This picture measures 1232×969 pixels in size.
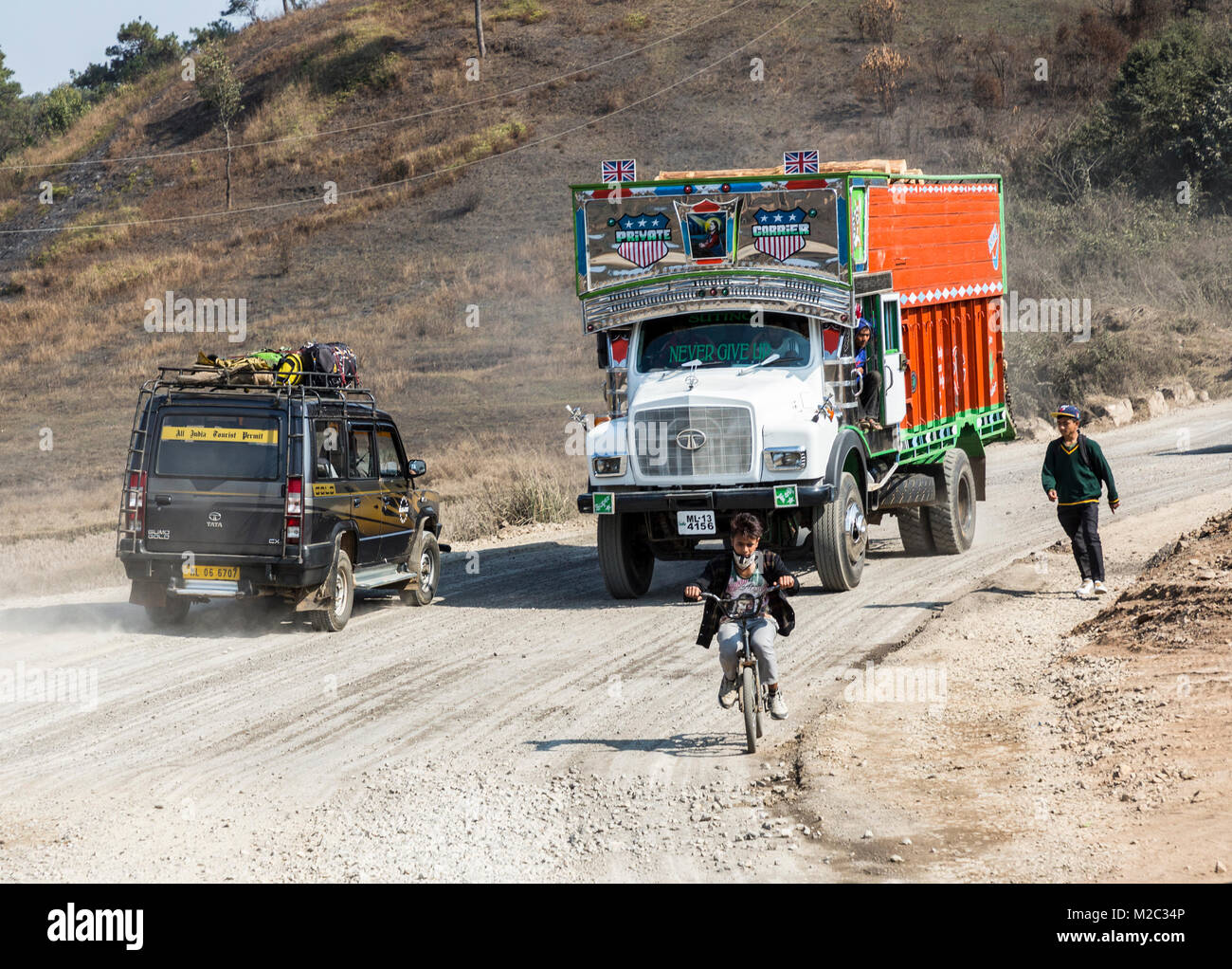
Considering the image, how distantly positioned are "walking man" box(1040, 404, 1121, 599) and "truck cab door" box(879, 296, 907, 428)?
98.5 inches

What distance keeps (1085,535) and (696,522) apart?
3.74 meters

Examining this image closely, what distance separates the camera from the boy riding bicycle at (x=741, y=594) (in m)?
8.96

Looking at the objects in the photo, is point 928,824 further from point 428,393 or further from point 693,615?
point 428,393

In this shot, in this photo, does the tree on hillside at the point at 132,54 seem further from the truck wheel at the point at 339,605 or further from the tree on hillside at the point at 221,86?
the truck wheel at the point at 339,605

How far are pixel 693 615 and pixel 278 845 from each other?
23.5 feet

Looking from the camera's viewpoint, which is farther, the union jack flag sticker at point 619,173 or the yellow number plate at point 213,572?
the union jack flag sticker at point 619,173

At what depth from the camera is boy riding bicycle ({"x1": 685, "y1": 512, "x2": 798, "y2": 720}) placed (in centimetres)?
896

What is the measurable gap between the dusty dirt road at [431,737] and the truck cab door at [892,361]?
1.88 metres

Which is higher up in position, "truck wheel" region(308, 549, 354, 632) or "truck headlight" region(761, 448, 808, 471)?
"truck headlight" region(761, 448, 808, 471)

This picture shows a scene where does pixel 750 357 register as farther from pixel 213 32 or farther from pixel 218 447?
pixel 213 32

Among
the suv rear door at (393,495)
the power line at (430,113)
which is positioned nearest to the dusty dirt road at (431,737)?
the suv rear door at (393,495)

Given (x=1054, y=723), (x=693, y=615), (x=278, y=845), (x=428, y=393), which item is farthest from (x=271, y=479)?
(x=428, y=393)

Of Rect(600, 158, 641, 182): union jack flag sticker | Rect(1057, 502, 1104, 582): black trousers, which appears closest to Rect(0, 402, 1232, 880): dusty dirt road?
Rect(1057, 502, 1104, 582): black trousers

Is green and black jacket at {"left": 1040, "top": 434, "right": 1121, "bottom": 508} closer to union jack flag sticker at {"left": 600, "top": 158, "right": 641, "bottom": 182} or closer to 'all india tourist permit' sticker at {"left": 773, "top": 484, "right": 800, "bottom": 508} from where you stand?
'all india tourist permit' sticker at {"left": 773, "top": 484, "right": 800, "bottom": 508}
